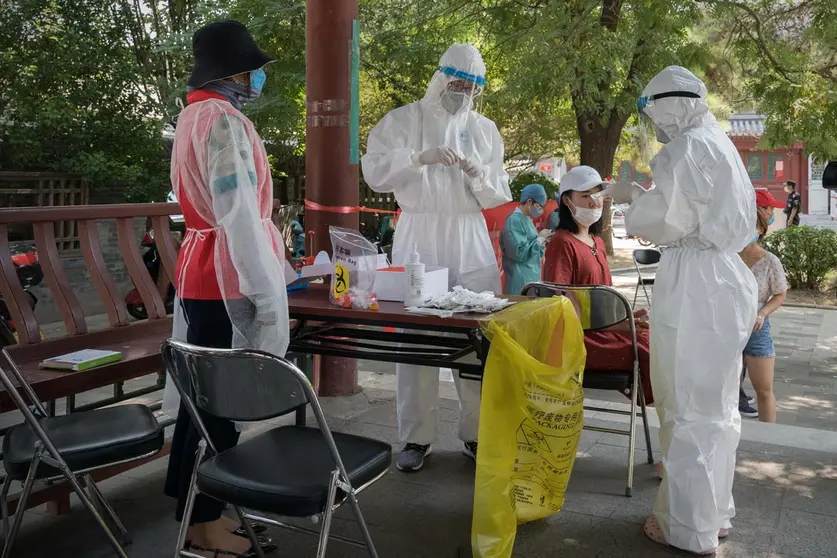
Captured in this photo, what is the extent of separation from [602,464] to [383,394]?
180 centimetres

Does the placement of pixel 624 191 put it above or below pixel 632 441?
above

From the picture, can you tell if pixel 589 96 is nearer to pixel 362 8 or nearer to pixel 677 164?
pixel 362 8

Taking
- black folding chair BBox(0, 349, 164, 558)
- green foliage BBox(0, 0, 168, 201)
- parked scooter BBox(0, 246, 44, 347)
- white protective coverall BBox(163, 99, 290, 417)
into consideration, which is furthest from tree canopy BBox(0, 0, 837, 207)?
black folding chair BBox(0, 349, 164, 558)

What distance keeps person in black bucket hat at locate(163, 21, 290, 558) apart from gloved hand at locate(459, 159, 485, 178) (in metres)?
1.20

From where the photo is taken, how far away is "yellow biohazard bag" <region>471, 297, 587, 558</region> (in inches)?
112

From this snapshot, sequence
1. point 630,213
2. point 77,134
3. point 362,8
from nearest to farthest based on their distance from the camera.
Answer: point 630,213, point 77,134, point 362,8

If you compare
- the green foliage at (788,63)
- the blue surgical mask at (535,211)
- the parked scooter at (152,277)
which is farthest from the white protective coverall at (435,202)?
the green foliage at (788,63)

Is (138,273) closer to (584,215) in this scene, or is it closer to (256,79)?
(256,79)

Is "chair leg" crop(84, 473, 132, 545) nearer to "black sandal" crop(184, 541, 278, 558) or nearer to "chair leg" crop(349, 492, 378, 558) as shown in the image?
"black sandal" crop(184, 541, 278, 558)

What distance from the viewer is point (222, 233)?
2.82 meters

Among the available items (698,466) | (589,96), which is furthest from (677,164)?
(589,96)

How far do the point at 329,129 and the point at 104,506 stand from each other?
9.23 ft

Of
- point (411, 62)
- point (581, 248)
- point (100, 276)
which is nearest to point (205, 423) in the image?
point (100, 276)

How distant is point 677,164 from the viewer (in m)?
2.96
